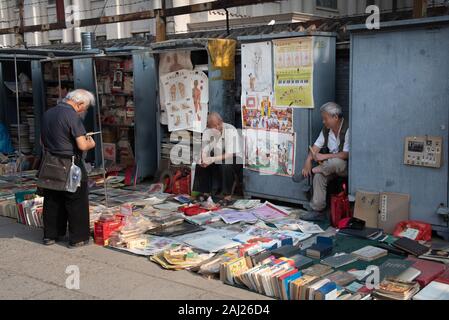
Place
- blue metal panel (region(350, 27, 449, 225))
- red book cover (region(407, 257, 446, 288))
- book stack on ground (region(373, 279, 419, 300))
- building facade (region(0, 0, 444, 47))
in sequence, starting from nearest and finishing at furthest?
book stack on ground (region(373, 279, 419, 300))
red book cover (region(407, 257, 446, 288))
blue metal panel (region(350, 27, 449, 225))
building facade (region(0, 0, 444, 47))

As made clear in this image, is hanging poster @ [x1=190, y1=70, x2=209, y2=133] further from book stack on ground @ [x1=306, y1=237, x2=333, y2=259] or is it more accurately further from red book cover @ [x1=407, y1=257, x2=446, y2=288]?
red book cover @ [x1=407, y1=257, x2=446, y2=288]

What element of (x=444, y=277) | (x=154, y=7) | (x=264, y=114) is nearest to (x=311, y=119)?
(x=264, y=114)

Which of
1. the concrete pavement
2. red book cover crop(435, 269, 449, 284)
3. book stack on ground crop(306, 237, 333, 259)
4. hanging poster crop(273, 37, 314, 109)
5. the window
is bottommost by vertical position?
the concrete pavement

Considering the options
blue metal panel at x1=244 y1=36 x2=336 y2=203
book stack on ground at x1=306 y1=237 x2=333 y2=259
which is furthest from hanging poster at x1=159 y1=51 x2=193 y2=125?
book stack on ground at x1=306 y1=237 x2=333 y2=259

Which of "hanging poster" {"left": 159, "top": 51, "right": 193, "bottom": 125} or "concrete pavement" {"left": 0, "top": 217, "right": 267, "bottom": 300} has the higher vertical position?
"hanging poster" {"left": 159, "top": 51, "right": 193, "bottom": 125}

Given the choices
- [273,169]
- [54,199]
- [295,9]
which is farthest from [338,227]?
[295,9]

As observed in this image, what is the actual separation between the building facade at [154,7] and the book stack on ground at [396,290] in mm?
13632

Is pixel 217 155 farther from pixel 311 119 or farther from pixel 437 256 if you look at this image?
pixel 437 256

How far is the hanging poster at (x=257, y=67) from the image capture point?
664 centimetres

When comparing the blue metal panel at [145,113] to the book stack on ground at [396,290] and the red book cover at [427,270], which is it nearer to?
the red book cover at [427,270]

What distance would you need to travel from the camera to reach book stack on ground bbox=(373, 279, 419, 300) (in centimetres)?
384

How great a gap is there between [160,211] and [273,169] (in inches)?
60.0

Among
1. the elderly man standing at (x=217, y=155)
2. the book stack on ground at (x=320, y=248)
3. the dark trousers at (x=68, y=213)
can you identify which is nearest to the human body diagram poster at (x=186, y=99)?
the elderly man standing at (x=217, y=155)

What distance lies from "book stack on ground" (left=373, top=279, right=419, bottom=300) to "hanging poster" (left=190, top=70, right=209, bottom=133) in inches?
164
